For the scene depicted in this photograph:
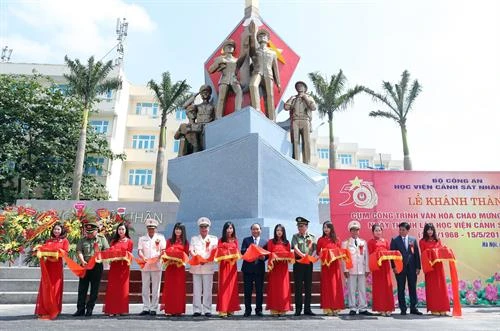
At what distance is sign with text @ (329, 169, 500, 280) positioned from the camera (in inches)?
313

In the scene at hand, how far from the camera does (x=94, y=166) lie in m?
26.4

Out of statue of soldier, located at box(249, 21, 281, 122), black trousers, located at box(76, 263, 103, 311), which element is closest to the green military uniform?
black trousers, located at box(76, 263, 103, 311)

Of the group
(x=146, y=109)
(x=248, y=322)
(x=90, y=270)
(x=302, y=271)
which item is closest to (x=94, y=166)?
(x=146, y=109)

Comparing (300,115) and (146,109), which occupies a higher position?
(146,109)

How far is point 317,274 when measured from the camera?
791 cm

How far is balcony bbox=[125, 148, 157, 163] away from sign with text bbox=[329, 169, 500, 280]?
26.2 meters

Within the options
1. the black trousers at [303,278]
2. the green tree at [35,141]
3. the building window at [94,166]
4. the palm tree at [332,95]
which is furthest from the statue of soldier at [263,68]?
the building window at [94,166]

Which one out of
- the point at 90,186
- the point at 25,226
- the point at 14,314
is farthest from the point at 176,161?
the point at 90,186

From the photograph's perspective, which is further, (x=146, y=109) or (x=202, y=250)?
(x=146, y=109)

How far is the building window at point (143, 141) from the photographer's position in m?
33.0

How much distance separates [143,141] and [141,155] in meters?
1.31

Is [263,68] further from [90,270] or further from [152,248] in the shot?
[90,270]

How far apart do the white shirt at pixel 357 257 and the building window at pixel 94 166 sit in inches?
897

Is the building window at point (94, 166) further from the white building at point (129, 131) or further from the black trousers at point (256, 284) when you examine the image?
the black trousers at point (256, 284)
